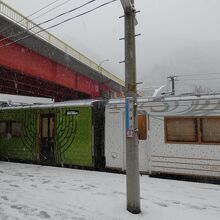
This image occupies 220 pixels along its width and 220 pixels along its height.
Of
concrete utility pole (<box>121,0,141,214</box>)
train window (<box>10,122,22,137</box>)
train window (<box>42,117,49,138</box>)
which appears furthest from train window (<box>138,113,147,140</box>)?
train window (<box>10,122,22,137</box>)

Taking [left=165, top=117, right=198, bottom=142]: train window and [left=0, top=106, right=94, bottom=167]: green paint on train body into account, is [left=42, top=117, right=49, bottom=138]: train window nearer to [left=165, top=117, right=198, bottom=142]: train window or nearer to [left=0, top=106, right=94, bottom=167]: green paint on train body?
[left=0, top=106, right=94, bottom=167]: green paint on train body

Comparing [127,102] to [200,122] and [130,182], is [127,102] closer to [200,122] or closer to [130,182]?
[130,182]

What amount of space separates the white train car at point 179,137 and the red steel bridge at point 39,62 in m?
5.35

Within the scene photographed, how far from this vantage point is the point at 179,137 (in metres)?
10.5

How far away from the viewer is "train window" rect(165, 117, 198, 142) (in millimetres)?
10273

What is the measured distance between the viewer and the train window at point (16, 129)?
1448 cm

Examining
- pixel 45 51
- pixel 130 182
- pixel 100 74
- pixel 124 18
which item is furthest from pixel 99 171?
pixel 100 74

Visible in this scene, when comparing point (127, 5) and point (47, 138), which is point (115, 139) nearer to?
point (47, 138)

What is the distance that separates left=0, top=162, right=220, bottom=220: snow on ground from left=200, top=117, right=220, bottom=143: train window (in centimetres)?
154

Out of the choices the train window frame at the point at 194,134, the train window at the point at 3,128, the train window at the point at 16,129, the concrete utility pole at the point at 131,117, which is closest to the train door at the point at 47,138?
the train window at the point at 16,129

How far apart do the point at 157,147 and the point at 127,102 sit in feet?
15.2

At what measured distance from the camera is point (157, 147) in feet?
35.3

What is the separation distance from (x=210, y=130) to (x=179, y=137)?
3.54 ft

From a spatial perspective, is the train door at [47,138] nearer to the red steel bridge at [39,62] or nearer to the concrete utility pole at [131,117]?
the red steel bridge at [39,62]
